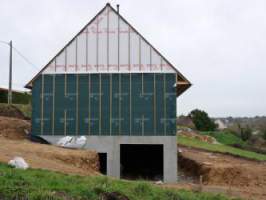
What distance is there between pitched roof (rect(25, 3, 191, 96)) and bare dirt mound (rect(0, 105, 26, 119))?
11.7m

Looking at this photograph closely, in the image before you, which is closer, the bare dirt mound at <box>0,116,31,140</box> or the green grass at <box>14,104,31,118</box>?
the bare dirt mound at <box>0,116,31,140</box>

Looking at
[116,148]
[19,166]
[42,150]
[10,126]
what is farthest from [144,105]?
[19,166]

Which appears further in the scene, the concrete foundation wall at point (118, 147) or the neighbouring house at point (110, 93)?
the neighbouring house at point (110, 93)

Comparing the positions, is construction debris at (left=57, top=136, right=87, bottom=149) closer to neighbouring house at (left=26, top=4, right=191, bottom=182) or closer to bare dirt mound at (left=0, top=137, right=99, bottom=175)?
neighbouring house at (left=26, top=4, right=191, bottom=182)

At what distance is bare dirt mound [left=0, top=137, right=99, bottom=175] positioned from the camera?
1970 cm

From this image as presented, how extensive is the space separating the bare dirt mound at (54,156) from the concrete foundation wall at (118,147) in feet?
4.32

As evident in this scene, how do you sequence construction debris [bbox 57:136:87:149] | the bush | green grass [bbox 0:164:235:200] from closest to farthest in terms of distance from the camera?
green grass [bbox 0:164:235:200]
construction debris [bbox 57:136:87:149]
the bush

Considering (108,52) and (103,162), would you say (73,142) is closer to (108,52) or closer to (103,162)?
(103,162)

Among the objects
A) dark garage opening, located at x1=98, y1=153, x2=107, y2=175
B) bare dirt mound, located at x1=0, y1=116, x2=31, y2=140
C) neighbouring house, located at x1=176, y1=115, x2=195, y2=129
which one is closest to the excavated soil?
dark garage opening, located at x1=98, y1=153, x2=107, y2=175

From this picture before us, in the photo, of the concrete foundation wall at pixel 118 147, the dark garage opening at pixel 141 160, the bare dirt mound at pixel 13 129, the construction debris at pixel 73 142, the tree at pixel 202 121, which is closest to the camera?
the concrete foundation wall at pixel 118 147

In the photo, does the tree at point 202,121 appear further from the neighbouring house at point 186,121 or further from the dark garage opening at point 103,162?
the dark garage opening at point 103,162

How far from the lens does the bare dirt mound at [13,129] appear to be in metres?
29.6

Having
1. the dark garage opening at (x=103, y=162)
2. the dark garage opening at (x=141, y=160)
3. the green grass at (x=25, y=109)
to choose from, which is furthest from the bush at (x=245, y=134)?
the dark garage opening at (x=103, y=162)

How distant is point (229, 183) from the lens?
25.5 m
